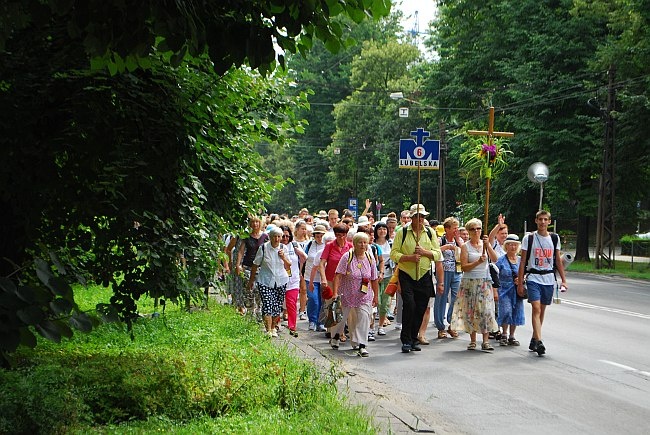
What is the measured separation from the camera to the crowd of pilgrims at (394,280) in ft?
38.9

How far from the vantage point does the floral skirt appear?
1206 cm

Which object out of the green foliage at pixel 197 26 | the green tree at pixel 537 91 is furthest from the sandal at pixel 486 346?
the green tree at pixel 537 91

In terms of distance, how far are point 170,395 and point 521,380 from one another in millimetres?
4599

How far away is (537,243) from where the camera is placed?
11.8 m

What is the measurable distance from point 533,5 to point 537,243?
94.3 feet

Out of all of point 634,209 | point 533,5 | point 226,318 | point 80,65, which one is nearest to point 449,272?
point 226,318

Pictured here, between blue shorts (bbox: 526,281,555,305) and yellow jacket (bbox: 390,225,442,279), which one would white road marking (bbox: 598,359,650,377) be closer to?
blue shorts (bbox: 526,281,555,305)

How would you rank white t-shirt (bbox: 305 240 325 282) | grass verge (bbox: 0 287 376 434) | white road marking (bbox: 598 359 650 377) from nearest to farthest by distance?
grass verge (bbox: 0 287 376 434), white road marking (bbox: 598 359 650 377), white t-shirt (bbox: 305 240 325 282)

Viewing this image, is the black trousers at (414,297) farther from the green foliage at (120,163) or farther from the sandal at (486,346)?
the green foliage at (120,163)

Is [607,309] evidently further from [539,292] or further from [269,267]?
[269,267]

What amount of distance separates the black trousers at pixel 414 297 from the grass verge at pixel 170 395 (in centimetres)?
366

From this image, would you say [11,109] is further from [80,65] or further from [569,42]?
[569,42]

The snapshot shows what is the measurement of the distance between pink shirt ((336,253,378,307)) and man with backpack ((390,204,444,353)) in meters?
0.54

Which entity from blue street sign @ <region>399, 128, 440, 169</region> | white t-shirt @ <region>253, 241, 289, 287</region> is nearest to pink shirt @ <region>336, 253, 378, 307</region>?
white t-shirt @ <region>253, 241, 289, 287</region>
